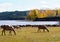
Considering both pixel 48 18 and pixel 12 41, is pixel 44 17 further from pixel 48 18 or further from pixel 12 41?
pixel 12 41

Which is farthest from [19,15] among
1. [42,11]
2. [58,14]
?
[58,14]

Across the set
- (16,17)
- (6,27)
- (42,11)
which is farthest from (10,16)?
(6,27)

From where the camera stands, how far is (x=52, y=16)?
143 meters

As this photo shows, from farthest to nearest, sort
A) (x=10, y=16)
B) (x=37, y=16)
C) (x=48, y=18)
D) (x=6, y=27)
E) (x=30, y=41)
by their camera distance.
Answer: (x=10, y=16)
(x=48, y=18)
(x=37, y=16)
(x=6, y=27)
(x=30, y=41)

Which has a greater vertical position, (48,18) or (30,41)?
(30,41)

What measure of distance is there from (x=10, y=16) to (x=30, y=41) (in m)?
160

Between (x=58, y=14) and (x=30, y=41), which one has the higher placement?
(x=30, y=41)

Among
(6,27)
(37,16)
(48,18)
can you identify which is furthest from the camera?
(48,18)

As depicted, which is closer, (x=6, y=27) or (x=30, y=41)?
(x=30, y=41)

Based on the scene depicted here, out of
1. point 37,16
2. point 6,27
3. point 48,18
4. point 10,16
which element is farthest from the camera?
point 10,16

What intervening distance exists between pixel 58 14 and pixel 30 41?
398 ft

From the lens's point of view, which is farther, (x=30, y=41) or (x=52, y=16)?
(x=52, y=16)

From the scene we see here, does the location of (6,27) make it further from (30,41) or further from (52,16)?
(52,16)

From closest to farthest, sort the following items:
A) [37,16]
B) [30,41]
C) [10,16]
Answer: [30,41]
[37,16]
[10,16]
